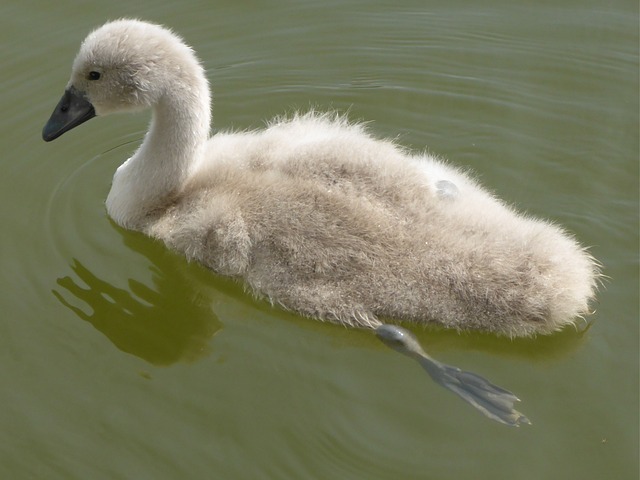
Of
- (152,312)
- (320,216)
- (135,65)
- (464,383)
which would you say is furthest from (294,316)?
(135,65)

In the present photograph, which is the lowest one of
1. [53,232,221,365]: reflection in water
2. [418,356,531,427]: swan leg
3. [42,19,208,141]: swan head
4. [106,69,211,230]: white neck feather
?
[53,232,221,365]: reflection in water

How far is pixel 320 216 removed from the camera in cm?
516

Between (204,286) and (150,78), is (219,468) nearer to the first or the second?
(204,286)

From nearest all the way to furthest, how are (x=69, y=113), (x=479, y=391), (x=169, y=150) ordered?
(x=479, y=391) → (x=169, y=150) → (x=69, y=113)

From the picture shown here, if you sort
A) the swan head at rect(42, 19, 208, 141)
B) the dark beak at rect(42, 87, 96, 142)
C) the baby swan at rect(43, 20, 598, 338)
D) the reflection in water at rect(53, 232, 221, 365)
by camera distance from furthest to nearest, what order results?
1. the dark beak at rect(42, 87, 96, 142)
2. the swan head at rect(42, 19, 208, 141)
3. the reflection in water at rect(53, 232, 221, 365)
4. the baby swan at rect(43, 20, 598, 338)

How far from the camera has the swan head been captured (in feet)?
18.1

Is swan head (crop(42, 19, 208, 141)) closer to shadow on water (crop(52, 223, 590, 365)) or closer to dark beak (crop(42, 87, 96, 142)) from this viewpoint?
dark beak (crop(42, 87, 96, 142))

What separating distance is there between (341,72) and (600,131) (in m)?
1.72

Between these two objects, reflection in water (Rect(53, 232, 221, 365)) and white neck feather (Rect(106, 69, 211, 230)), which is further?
white neck feather (Rect(106, 69, 211, 230))

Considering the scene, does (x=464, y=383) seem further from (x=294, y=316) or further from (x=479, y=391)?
(x=294, y=316)

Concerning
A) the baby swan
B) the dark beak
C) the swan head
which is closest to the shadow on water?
the baby swan

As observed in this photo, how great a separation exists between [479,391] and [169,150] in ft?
6.50

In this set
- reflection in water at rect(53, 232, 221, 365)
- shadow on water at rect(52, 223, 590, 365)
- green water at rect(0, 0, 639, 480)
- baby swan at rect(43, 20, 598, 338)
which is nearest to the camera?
green water at rect(0, 0, 639, 480)

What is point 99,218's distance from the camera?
6070 mm
